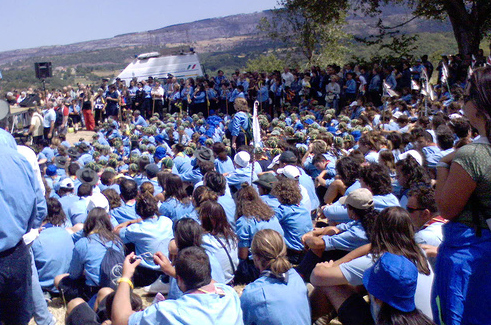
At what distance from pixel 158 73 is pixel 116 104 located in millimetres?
11884

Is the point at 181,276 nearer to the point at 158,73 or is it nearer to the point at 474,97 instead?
the point at 474,97

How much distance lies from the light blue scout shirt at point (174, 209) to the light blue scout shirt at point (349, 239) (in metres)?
2.19

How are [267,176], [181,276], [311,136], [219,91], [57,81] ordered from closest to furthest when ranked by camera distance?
[181,276], [267,176], [311,136], [219,91], [57,81]

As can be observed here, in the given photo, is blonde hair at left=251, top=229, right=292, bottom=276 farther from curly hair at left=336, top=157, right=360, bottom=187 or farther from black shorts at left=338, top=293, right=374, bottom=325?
curly hair at left=336, top=157, right=360, bottom=187

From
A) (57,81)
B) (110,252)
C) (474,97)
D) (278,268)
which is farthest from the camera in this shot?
(57,81)

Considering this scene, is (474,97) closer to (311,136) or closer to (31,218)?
(31,218)

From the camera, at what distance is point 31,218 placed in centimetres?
318

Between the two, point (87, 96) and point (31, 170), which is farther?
point (87, 96)

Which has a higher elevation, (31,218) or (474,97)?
(474,97)

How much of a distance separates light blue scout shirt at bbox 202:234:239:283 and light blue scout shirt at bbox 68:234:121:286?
3.52 ft

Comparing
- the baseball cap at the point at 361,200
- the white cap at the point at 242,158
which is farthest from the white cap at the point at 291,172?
the baseball cap at the point at 361,200

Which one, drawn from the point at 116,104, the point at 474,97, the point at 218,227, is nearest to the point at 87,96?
the point at 116,104

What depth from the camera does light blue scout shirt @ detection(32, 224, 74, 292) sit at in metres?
5.09

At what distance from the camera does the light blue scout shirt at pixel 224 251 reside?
4586 millimetres
